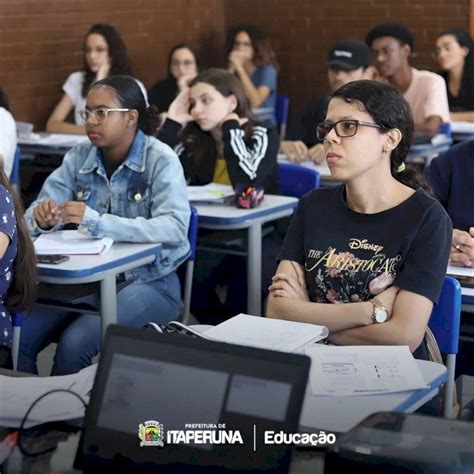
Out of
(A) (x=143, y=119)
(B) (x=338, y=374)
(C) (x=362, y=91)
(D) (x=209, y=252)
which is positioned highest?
(C) (x=362, y=91)

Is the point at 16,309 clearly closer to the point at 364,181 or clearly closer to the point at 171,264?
the point at 171,264

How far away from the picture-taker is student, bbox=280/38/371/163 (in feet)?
17.0

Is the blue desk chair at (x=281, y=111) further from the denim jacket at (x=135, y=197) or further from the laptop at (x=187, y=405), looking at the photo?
the laptop at (x=187, y=405)

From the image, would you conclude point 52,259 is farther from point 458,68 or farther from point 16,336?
point 458,68

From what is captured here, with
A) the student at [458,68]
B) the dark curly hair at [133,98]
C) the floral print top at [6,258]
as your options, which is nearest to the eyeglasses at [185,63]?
the student at [458,68]

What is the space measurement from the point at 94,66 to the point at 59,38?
1.27 feet

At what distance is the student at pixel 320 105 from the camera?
17.0 ft

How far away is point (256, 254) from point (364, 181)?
1.51m

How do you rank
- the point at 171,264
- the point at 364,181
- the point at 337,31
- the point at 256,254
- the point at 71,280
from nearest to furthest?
the point at 364,181 → the point at 71,280 → the point at 171,264 → the point at 256,254 → the point at 337,31

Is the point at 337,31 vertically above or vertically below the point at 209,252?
above

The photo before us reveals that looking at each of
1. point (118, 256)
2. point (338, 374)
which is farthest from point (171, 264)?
point (338, 374)

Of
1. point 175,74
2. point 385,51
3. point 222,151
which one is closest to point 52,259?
point 222,151

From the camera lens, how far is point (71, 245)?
3363 mm

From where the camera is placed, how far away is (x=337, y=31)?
8.34 m
